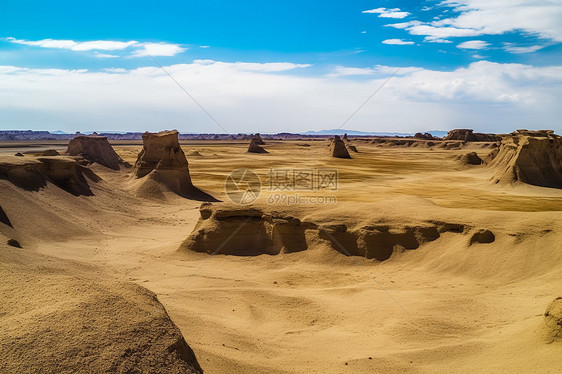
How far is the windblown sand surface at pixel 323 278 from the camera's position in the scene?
639 cm

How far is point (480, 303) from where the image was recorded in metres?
8.96

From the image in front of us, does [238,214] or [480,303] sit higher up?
[238,214]

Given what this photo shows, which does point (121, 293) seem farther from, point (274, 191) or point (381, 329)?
point (274, 191)

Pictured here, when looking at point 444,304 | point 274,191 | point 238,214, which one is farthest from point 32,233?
point 274,191

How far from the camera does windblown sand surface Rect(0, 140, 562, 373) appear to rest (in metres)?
6.39

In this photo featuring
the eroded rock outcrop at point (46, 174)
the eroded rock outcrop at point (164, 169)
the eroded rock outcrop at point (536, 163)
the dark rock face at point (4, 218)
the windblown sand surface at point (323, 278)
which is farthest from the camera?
the eroded rock outcrop at point (536, 163)

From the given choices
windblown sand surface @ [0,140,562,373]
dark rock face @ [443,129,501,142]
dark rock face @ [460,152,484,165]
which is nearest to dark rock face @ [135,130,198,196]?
windblown sand surface @ [0,140,562,373]

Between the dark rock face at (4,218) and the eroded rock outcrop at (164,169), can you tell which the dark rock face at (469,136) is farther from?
the dark rock face at (4,218)

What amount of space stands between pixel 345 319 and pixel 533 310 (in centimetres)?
360

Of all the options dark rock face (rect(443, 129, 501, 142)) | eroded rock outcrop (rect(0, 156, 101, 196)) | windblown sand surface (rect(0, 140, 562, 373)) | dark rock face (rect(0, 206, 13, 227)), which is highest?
dark rock face (rect(443, 129, 501, 142))

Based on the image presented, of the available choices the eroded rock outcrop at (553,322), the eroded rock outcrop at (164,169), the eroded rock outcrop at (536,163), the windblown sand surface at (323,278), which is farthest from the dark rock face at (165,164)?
the eroded rock outcrop at (536,163)

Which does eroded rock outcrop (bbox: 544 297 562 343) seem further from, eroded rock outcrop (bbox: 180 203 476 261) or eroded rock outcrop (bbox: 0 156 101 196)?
eroded rock outcrop (bbox: 0 156 101 196)

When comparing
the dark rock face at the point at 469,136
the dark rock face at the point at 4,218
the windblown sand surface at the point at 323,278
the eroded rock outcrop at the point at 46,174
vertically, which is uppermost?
the dark rock face at the point at 469,136

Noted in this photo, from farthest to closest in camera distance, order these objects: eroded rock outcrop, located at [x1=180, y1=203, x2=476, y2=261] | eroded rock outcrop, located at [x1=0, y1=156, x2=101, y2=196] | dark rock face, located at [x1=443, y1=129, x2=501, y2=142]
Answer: dark rock face, located at [x1=443, y1=129, x2=501, y2=142]
eroded rock outcrop, located at [x1=0, y1=156, x2=101, y2=196]
eroded rock outcrop, located at [x1=180, y1=203, x2=476, y2=261]
